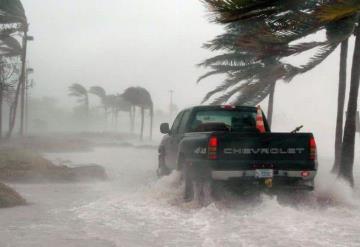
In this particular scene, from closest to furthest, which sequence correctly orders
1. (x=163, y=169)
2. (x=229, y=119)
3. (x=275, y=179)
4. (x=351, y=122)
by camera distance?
(x=275, y=179)
(x=229, y=119)
(x=351, y=122)
(x=163, y=169)

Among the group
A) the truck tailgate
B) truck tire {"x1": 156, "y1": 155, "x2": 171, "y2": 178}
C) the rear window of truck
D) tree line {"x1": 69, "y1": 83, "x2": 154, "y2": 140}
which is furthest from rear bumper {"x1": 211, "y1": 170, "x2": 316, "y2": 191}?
tree line {"x1": 69, "y1": 83, "x2": 154, "y2": 140}

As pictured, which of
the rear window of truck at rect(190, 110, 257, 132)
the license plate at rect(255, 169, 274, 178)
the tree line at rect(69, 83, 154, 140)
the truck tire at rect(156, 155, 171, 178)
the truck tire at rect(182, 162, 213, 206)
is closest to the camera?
the license plate at rect(255, 169, 274, 178)

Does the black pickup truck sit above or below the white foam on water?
above

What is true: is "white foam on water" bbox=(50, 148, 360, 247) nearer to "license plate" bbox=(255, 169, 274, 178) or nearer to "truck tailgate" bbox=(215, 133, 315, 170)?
"license plate" bbox=(255, 169, 274, 178)

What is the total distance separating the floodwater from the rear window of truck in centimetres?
125

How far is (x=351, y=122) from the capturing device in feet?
40.4

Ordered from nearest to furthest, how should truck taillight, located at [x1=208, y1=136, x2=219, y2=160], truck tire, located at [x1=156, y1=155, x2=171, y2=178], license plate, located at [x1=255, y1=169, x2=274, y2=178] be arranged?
truck taillight, located at [x1=208, y1=136, x2=219, y2=160]
license plate, located at [x1=255, y1=169, x2=274, y2=178]
truck tire, located at [x1=156, y1=155, x2=171, y2=178]

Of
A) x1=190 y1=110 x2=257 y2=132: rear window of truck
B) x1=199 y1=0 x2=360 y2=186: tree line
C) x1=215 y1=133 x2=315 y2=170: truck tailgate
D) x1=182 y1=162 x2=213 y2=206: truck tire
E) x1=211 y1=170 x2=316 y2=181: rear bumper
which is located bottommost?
x1=182 y1=162 x2=213 y2=206: truck tire

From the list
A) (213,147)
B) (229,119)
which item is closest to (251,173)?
(213,147)

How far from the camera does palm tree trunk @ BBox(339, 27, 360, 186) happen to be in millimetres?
12312

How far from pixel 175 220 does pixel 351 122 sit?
19.9 feet

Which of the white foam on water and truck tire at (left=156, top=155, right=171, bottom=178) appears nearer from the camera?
the white foam on water

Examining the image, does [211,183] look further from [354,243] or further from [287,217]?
[354,243]

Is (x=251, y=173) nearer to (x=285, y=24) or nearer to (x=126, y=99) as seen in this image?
(x=285, y=24)
